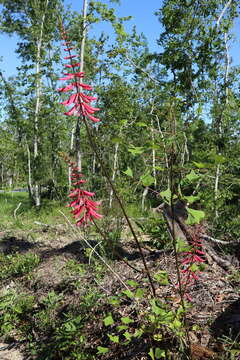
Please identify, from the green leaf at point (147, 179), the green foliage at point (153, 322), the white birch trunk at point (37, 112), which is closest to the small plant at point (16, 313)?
the green foliage at point (153, 322)

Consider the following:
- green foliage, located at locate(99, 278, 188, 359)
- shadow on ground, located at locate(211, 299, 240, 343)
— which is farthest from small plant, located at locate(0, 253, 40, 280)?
shadow on ground, located at locate(211, 299, 240, 343)

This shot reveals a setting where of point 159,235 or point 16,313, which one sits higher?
point 159,235

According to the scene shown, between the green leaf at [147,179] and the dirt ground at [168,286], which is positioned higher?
the green leaf at [147,179]

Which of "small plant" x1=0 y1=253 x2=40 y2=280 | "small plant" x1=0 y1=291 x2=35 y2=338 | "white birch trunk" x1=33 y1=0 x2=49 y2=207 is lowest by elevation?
"small plant" x1=0 y1=291 x2=35 y2=338

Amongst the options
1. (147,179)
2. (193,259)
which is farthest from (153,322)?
(147,179)

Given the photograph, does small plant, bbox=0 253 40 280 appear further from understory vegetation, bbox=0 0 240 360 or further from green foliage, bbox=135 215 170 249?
green foliage, bbox=135 215 170 249

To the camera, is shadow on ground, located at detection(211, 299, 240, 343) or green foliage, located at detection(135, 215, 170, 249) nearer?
shadow on ground, located at detection(211, 299, 240, 343)

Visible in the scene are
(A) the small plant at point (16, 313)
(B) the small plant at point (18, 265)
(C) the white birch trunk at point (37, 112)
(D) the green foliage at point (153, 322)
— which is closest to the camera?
→ (D) the green foliage at point (153, 322)

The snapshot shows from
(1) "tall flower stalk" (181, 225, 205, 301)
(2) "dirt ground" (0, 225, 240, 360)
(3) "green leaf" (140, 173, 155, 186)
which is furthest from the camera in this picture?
(2) "dirt ground" (0, 225, 240, 360)

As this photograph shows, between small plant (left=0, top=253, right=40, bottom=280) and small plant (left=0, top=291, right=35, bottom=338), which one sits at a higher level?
small plant (left=0, top=253, right=40, bottom=280)

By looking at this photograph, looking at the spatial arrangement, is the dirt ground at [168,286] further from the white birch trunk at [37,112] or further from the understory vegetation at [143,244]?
the white birch trunk at [37,112]

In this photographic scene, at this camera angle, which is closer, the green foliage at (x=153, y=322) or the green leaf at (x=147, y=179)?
the green leaf at (x=147, y=179)

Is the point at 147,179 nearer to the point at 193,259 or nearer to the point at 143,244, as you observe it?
the point at 193,259

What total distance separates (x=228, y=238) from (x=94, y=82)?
11891 mm
